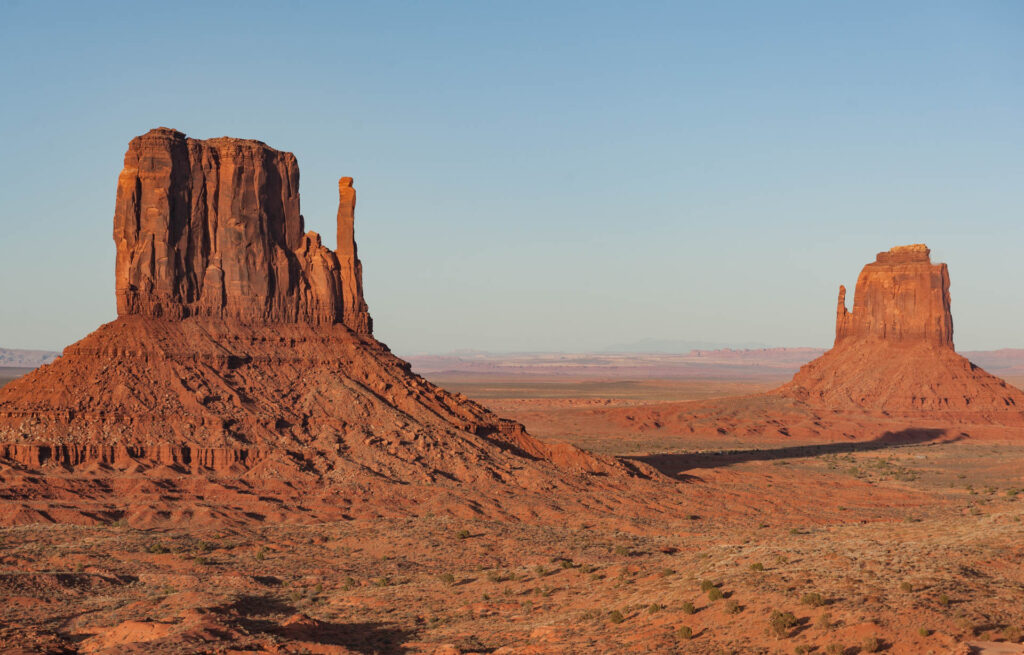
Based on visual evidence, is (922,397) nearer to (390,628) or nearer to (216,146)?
(216,146)

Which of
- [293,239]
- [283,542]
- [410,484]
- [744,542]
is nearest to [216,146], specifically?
[293,239]

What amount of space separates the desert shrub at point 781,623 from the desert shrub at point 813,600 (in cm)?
68

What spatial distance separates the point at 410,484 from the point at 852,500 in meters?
23.0

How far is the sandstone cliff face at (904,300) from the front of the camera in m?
105

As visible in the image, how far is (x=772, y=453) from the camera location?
81.6 m

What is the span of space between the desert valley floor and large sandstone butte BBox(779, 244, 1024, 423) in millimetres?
56502

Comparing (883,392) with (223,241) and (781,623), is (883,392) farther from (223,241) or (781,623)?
(781,623)

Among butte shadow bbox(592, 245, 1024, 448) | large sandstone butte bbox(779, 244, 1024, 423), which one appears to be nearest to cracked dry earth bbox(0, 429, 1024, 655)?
butte shadow bbox(592, 245, 1024, 448)

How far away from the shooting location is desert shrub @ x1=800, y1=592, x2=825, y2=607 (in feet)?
71.4

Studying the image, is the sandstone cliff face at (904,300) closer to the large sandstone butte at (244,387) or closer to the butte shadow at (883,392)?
the butte shadow at (883,392)

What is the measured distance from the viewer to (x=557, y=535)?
38531 millimetres

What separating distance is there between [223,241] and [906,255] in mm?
81096

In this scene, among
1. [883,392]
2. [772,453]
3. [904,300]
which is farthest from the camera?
[904,300]

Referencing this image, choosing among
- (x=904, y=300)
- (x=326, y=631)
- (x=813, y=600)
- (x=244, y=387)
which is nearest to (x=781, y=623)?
(x=813, y=600)
